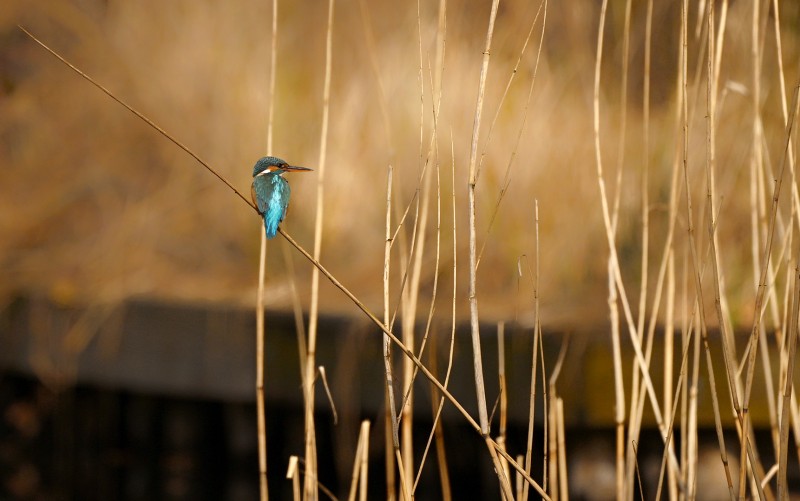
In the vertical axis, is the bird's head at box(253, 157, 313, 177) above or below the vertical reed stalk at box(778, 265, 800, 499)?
above

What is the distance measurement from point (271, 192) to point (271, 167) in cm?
3

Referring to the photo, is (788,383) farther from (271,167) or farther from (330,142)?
(330,142)

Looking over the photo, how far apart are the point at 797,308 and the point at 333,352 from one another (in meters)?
1.38

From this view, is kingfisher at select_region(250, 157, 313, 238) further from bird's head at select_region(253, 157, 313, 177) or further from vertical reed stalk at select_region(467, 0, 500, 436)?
vertical reed stalk at select_region(467, 0, 500, 436)

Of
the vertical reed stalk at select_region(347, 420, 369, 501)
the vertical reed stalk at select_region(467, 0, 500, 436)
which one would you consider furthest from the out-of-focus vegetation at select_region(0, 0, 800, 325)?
the vertical reed stalk at select_region(467, 0, 500, 436)

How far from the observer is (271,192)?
120 centimetres

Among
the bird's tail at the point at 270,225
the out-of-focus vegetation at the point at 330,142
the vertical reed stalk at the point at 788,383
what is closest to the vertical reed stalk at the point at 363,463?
the bird's tail at the point at 270,225

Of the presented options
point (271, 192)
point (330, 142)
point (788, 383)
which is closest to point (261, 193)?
point (271, 192)

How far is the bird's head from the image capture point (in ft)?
3.74

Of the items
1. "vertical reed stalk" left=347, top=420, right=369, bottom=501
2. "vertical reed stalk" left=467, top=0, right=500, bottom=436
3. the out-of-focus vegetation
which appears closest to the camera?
"vertical reed stalk" left=467, top=0, right=500, bottom=436

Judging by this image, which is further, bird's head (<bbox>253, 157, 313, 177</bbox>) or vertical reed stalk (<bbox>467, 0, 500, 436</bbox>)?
bird's head (<bbox>253, 157, 313, 177</bbox>)

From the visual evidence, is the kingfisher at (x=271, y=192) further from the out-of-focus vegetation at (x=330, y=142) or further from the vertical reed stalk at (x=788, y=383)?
the out-of-focus vegetation at (x=330, y=142)

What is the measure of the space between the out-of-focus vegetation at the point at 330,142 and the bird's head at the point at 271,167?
0.76 m

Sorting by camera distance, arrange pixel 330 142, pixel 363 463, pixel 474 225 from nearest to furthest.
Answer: pixel 474 225 < pixel 363 463 < pixel 330 142
